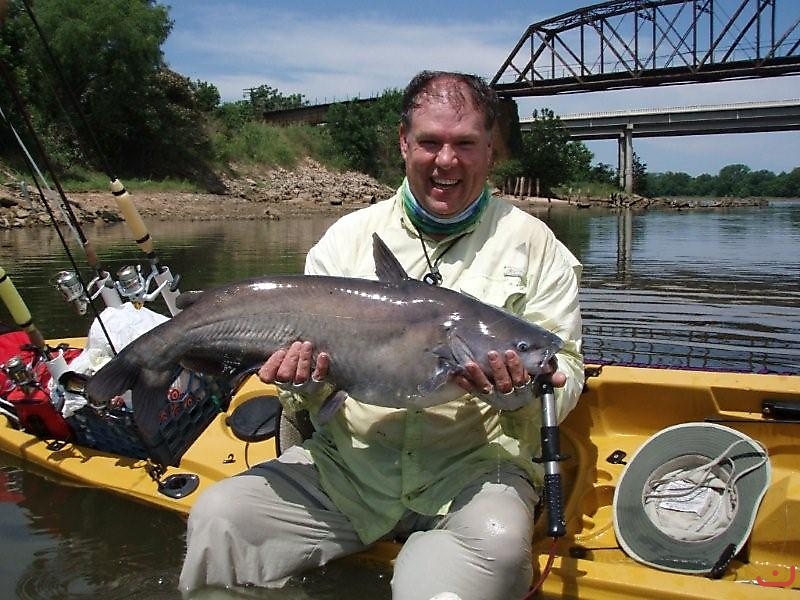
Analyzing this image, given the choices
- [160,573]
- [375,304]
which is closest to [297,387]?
[375,304]

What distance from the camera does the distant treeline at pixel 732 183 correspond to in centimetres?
14038

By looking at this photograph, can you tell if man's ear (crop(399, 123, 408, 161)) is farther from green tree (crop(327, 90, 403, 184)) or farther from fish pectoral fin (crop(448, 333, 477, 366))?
green tree (crop(327, 90, 403, 184))

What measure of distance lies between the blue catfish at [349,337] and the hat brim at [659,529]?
1.28 m

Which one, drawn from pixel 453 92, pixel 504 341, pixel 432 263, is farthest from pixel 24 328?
pixel 504 341

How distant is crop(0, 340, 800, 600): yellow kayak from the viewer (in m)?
3.40

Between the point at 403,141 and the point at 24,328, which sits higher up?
the point at 403,141

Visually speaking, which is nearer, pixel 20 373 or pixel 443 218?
pixel 443 218

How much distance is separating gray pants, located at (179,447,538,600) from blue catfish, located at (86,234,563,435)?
464mm

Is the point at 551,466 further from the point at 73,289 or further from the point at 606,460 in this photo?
the point at 73,289

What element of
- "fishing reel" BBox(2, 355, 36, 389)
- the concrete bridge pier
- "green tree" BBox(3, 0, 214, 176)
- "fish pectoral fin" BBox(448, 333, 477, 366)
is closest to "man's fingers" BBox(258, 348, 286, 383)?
"fish pectoral fin" BBox(448, 333, 477, 366)

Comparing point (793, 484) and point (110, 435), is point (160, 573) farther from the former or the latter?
point (793, 484)

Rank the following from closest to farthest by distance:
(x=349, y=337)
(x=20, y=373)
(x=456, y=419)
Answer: (x=349, y=337) < (x=456, y=419) < (x=20, y=373)

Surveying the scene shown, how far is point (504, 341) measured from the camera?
2807mm

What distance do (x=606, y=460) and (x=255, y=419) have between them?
2.13m
